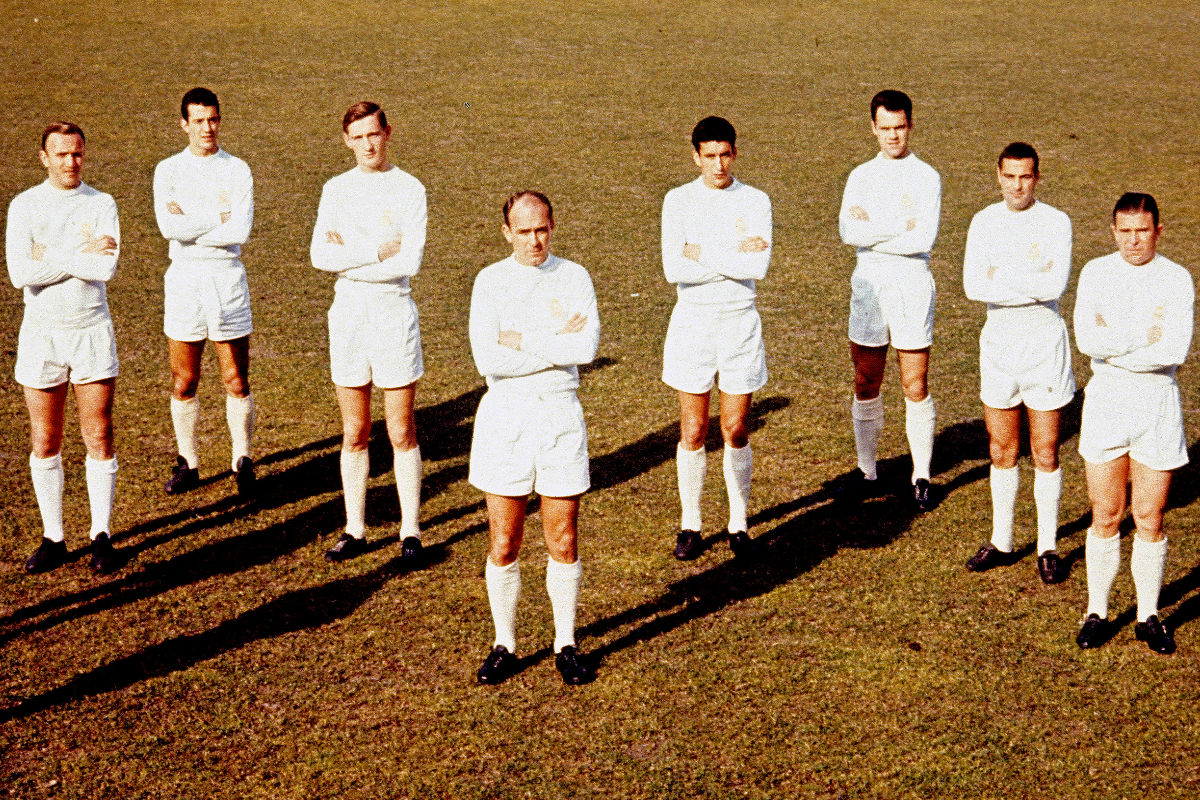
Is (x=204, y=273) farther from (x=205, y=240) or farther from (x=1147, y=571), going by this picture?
(x=1147, y=571)

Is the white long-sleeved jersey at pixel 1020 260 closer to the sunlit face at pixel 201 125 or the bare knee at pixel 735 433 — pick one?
the bare knee at pixel 735 433

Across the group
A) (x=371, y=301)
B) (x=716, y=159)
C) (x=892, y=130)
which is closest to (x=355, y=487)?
(x=371, y=301)

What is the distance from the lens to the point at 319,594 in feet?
27.8

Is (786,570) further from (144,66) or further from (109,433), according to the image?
(144,66)

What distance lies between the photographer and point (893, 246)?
30.9ft

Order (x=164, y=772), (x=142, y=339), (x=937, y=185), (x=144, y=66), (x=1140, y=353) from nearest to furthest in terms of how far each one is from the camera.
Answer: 1. (x=164, y=772)
2. (x=1140, y=353)
3. (x=937, y=185)
4. (x=142, y=339)
5. (x=144, y=66)

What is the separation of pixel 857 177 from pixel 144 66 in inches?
678

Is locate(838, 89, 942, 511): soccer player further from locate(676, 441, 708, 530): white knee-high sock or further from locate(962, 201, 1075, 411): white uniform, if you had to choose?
locate(676, 441, 708, 530): white knee-high sock

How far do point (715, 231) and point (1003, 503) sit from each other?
8.04ft

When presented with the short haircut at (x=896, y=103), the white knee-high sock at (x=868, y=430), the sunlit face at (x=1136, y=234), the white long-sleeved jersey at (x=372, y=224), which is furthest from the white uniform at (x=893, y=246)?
the white long-sleeved jersey at (x=372, y=224)

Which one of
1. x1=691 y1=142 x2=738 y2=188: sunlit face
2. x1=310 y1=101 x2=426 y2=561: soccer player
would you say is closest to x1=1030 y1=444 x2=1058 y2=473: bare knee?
x1=691 y1=142 x2=738 y2=188: sunlit face

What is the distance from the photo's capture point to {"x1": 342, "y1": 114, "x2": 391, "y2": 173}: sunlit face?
840 cm

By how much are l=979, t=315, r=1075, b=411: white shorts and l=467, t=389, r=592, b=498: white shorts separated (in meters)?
2.84

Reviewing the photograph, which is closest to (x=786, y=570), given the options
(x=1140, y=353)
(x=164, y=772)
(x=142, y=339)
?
(x=1140, y=353)
